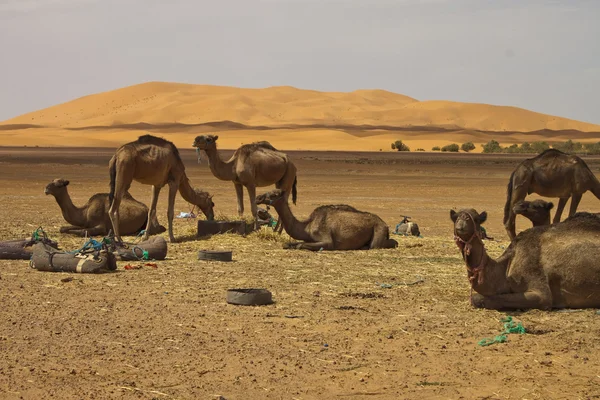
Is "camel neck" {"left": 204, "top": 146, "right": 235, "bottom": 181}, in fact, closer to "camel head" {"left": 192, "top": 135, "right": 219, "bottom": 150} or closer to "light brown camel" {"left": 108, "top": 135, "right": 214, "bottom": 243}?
"camel head" {"left": 192, "top": 135, "right": 219, "bottom": 150}

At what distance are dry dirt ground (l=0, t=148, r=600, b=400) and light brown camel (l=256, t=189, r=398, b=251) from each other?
0.41 m

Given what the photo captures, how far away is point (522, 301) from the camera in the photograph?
10539 millimetres

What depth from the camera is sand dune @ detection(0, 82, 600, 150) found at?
10744 cm

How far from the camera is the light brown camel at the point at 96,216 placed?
18.4 metres

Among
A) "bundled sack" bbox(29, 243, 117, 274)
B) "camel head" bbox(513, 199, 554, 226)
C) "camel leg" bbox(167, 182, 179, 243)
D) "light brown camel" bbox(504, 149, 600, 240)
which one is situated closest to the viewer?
"bundled sack" bbox(29, 243, 117, 274)

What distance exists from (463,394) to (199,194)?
40.6 feet

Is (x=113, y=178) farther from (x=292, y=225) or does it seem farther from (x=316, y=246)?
(x=316, y=246)

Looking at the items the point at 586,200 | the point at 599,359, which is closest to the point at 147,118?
the point at 586,200

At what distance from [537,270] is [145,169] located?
28.8 feet

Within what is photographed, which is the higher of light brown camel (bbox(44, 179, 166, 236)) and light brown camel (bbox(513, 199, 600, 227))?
light brown camel (bbox(513, 199, 600, 227))

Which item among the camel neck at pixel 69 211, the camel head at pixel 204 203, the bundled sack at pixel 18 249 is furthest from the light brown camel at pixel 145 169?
the bundled sack at pixel 18 249

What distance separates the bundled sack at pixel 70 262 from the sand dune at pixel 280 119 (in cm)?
7890

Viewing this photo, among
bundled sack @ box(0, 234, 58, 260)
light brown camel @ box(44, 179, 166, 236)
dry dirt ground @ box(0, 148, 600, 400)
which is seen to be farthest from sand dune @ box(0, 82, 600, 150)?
dry dirt ground @ box(0, 148, 600, 400)

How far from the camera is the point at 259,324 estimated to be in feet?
33.4
